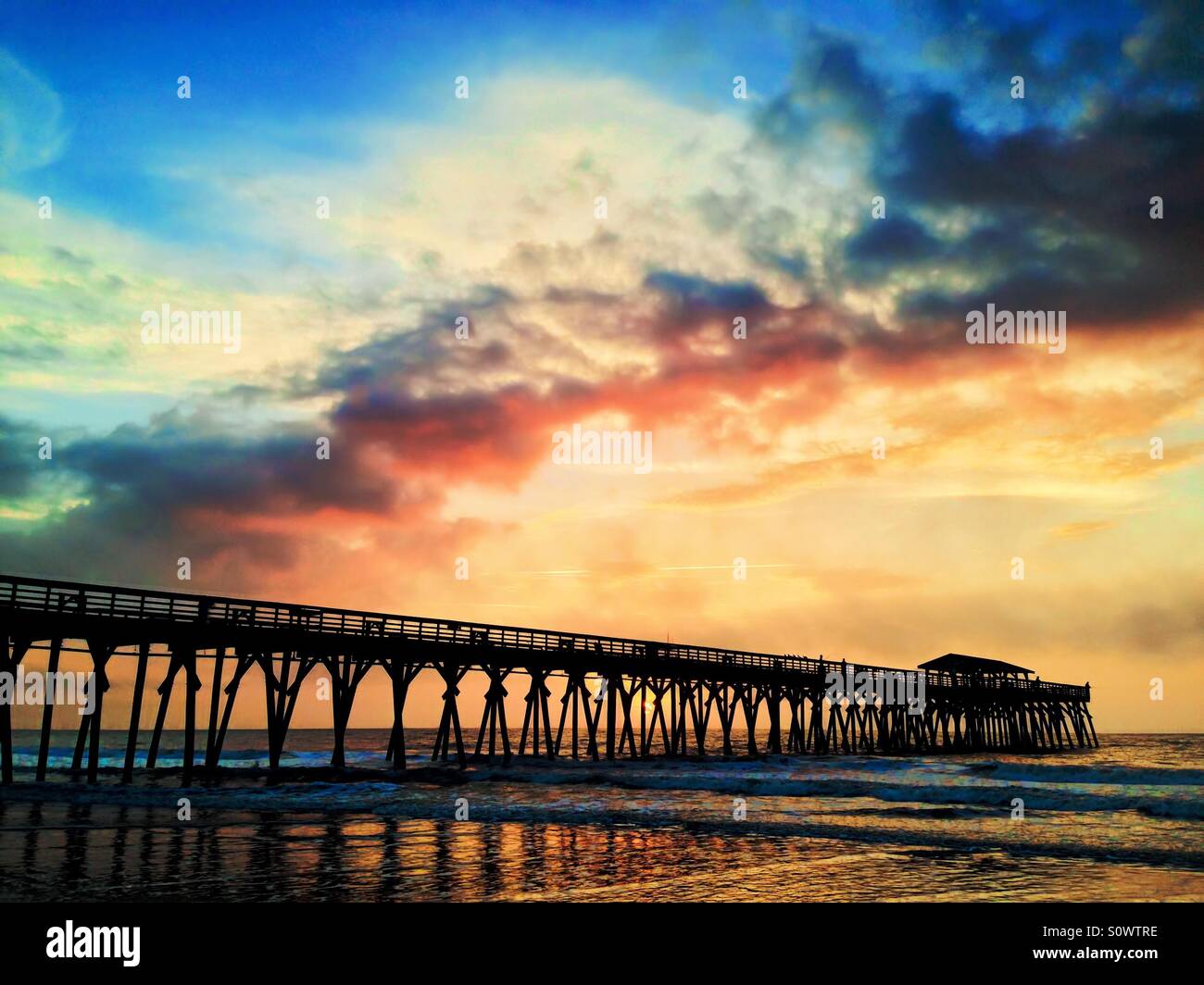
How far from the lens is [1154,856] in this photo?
1482 centimetres

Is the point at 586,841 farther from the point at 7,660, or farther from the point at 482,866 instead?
the point at 7,660

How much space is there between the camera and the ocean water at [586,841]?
36.8ft

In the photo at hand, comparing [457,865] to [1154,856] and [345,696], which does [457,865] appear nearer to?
[1154,856]

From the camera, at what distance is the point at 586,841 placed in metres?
15.6

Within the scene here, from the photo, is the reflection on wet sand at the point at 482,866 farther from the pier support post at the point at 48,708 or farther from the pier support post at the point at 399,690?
the pier support post at the point at 399,690

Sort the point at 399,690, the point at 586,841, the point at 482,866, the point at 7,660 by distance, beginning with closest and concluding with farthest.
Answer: the point at 482,866 → the point at 586,841 → the point at 7,660 → the point at 399,690

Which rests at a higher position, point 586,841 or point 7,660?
point 7,660

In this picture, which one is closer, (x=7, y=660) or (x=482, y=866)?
(x=482, y=866)

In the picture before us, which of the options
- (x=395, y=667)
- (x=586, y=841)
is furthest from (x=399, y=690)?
(x=586, y=841)

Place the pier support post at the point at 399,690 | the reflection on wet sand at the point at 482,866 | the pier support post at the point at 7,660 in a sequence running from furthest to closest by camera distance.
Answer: the pier support post at the point at 399,690 → the pier support post at the point at 7,660 → the reflection on wet sand at the point at 482,866

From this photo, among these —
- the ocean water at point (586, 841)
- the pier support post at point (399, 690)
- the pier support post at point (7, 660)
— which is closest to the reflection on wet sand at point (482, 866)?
the ocean water at point (586, 841)

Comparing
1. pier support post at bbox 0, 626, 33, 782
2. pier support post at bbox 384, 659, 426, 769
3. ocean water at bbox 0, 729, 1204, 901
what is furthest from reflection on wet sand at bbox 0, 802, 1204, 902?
pier support post at bbox 384, 659, 426, 769

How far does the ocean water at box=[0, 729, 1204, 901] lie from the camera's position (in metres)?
11.2
